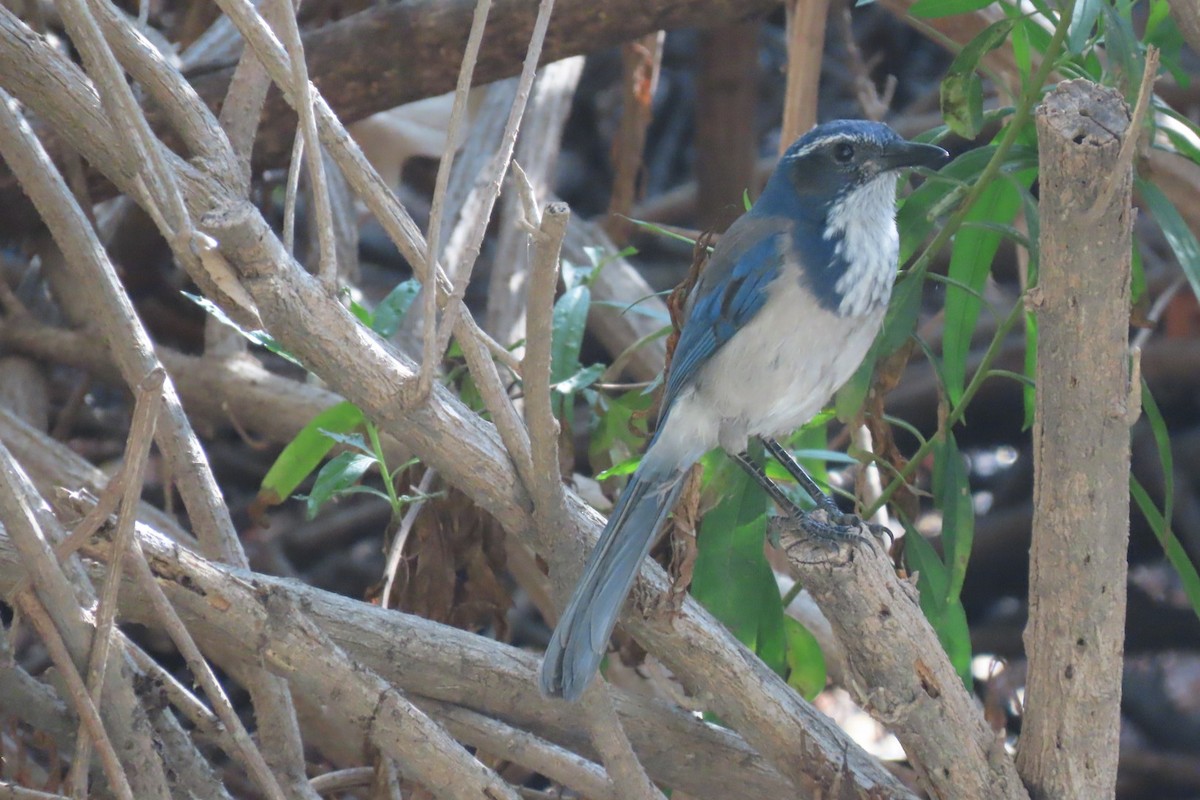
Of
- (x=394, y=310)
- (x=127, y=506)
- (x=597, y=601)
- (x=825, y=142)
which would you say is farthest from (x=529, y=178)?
(x=127, y=506)

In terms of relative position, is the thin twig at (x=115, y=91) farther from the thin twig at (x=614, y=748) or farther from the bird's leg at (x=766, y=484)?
the bird's leg at (x=766, y=484)

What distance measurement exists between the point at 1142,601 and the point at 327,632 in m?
3.61

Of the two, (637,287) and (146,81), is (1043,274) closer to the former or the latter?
(146,81)

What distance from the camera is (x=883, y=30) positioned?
586 centimetres

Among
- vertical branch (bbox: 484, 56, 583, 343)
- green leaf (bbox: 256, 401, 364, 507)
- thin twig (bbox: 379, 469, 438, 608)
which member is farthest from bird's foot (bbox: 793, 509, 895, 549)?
vertical branch (bbox: 484, 56, 583, 343)

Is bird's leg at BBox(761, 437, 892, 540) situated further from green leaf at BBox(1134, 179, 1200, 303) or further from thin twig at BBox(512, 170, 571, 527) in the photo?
green leaf at BBox(1134, 179, 1200, 303)

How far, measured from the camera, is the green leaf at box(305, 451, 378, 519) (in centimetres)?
238

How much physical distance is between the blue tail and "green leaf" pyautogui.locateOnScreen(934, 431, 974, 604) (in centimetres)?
56

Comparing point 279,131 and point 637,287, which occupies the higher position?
point 279,131

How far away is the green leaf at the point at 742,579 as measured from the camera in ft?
7.76

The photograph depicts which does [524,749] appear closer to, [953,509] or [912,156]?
[953,509]

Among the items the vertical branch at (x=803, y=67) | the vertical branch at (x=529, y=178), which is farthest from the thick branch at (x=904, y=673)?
the vertical branch at (x=529, y=178)

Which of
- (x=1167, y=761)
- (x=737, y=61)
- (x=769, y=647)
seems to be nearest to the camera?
(x=769, y=647)

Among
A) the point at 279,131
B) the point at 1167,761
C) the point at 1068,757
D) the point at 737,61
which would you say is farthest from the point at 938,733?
the point at 737,61
